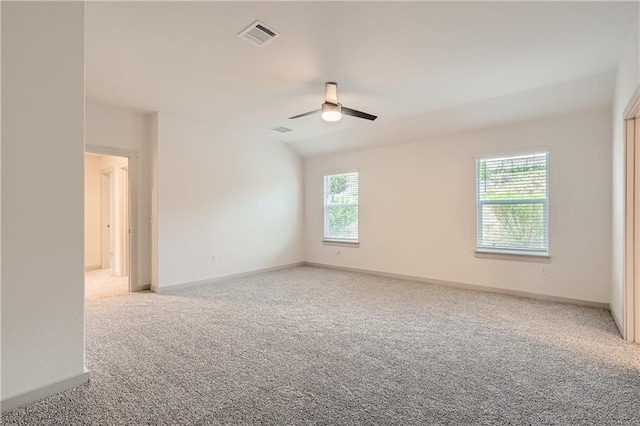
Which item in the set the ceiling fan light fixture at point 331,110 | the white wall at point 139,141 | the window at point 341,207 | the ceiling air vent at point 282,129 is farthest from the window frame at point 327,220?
the white wall at point 139,141

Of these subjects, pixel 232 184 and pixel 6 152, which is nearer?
pixel 6 152

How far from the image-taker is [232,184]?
6.12 metres

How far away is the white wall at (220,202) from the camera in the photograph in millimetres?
5215

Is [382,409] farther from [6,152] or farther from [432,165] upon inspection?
[432,165]

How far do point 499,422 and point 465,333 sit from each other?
1.47 meters

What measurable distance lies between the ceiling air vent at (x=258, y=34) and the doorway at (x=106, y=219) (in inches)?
174

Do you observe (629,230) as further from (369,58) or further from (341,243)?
(341,243)

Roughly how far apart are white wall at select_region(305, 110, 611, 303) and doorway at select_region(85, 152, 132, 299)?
3.72 m

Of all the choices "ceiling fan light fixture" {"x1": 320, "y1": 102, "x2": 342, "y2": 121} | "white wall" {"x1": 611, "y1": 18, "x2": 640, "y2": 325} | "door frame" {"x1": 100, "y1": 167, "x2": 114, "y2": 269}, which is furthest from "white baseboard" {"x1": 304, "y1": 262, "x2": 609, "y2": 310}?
"door frame" {"x1": 100, "y1": 167, "x2": 114, "y2": 269}

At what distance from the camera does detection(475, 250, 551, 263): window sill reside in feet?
15.0

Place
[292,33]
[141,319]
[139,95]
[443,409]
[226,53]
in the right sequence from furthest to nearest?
1. [139,95]
2. [141,319]
3. [226,53]
4. [292,33]
5. [443,409]

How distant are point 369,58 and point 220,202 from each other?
3.73 meters

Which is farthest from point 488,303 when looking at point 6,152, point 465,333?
point 6,152

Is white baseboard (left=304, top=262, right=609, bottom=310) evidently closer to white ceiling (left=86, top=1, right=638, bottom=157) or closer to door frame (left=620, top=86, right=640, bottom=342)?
door frame (left=620, top=86, right=640, bottom=342)
